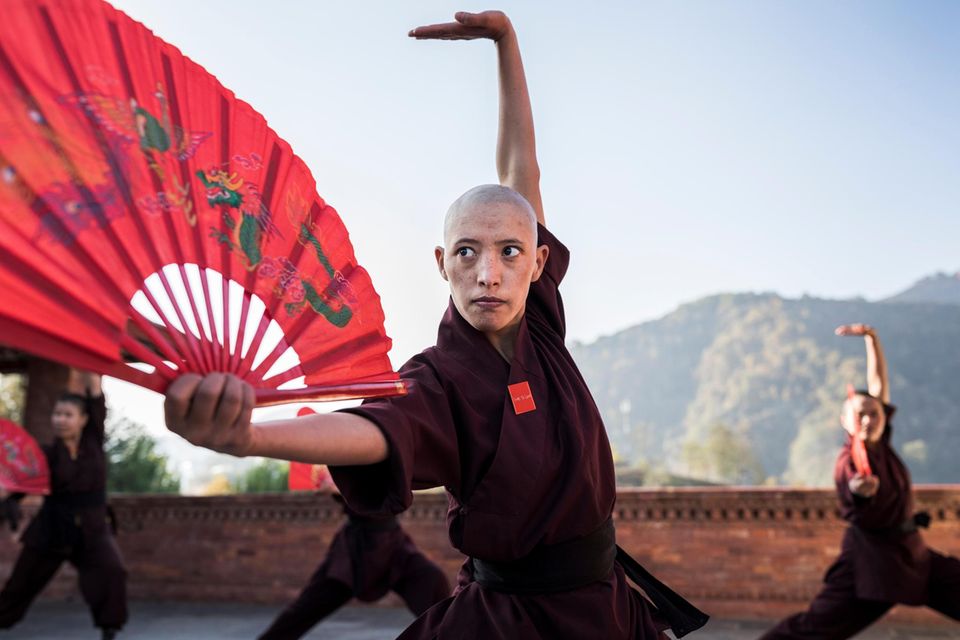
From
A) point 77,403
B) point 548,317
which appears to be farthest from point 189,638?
point 548,317

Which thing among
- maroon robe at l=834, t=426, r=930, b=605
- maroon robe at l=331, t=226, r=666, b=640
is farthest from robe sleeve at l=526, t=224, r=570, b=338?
maroon robe at l=834, t=426, r=930, b=605

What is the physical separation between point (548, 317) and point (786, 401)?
355 feet

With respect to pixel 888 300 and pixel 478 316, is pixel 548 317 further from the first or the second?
pixel 888 300

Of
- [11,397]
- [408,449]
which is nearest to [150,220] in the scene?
[408,449]

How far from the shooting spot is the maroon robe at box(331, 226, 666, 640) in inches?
72.3

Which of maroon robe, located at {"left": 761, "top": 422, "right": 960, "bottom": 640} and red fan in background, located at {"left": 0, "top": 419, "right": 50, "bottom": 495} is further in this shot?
red fan in background, located at {"left": 0, "top": 419, "right": 50, "bottom": 495}

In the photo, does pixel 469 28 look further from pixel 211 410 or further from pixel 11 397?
pixel 11 397

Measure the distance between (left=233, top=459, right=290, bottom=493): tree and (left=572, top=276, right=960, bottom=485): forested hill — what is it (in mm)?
62357

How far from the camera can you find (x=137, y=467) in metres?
15.9

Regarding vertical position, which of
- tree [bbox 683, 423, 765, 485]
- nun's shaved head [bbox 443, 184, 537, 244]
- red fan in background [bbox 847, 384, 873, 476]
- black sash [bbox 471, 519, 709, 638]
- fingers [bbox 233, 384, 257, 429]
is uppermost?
nun's shaved head [bbox 443, 184, 537, 244]

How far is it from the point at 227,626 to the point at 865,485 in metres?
5.85

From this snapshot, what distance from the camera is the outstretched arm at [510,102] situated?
2447 mm

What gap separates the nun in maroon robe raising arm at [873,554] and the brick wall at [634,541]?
2.36 m

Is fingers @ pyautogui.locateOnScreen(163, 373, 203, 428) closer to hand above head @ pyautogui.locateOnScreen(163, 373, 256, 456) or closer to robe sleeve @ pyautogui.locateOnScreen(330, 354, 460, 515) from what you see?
hand above head @ pyautogui.locateOnScreen(163, 373, 256, 456)
